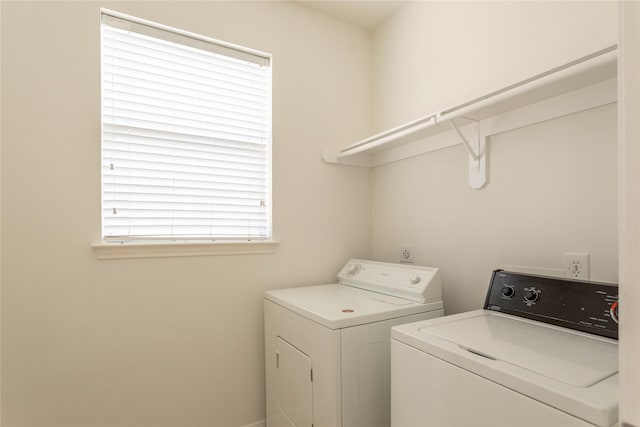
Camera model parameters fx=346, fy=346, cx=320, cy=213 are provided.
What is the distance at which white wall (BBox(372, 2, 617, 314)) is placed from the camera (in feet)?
4.20

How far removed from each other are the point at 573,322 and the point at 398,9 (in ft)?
6.61

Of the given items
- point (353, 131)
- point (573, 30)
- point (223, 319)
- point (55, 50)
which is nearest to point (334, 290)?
point (223, 319)

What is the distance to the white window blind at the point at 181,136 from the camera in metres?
1.72

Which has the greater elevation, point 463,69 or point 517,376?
point 463,69

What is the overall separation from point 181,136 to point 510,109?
1628 mm

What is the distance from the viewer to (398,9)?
2.22 m

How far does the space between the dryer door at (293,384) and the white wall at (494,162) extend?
84cm

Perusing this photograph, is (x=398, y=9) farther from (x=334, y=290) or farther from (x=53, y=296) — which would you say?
(x=53, y=296)

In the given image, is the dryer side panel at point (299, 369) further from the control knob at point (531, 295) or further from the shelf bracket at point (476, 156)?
the shelf bracket at point (476, 156)

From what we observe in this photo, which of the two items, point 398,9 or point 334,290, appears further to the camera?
point 398,9

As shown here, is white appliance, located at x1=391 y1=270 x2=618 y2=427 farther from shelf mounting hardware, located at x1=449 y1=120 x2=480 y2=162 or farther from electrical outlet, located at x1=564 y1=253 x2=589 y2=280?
shelf mounting hardware, located at x1=449 y1=120 x2=480 y2=162

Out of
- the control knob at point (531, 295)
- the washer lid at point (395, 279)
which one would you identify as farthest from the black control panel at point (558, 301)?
the washer lid at point (395, 279)

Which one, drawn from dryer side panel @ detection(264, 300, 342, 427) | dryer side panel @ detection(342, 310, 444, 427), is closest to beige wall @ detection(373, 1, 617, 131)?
dryer side panel @ detection(342, 310, 444, 427)

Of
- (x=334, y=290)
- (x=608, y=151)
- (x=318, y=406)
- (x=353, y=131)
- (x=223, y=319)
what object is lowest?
(x=318, y=406)
